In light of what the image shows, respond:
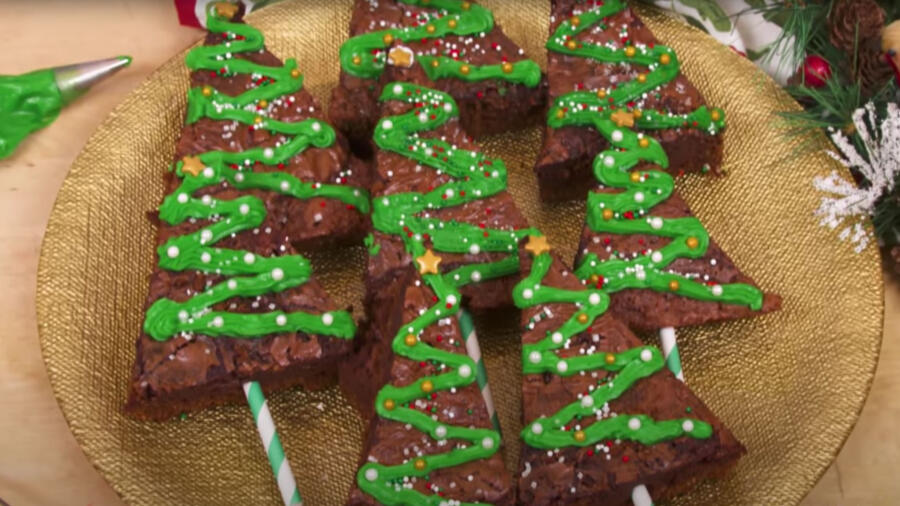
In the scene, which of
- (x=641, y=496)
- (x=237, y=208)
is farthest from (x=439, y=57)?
(x=641, y=496)

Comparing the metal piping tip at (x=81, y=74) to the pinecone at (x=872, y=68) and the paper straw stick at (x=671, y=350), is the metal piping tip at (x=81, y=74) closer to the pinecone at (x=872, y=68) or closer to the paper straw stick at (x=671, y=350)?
the paper straw stick at (x=671, y=350)

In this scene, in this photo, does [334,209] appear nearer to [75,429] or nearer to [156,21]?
[75,429]

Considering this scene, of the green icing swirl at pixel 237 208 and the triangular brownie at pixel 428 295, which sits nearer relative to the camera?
the triangular brownie at pixel 428 295

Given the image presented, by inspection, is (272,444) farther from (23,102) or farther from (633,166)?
(23,102)

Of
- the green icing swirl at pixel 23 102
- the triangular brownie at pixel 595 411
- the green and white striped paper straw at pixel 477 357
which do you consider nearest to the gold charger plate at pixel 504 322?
the green and white striped paper straw at pixel 477 357

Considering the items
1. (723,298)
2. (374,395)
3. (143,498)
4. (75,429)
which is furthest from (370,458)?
(723,298)

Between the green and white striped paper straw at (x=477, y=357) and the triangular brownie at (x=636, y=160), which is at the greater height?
the triangular brownie at (x=636, y=160)
